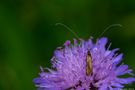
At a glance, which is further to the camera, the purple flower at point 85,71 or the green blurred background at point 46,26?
the green blurred background at point 46,26

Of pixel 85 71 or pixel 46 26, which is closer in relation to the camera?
pixel 85 71

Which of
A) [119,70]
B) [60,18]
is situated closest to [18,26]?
[60,18]

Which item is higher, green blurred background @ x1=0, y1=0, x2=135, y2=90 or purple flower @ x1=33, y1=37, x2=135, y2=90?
green blurred background @ x1=0, y1=0, x2=135, y2=90

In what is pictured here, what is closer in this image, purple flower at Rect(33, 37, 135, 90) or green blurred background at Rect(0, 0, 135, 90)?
purple flower at Rect(33, 37, 135, 90)

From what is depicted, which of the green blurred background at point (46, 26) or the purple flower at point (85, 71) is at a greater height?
the green blurred background at point (46, 26)
